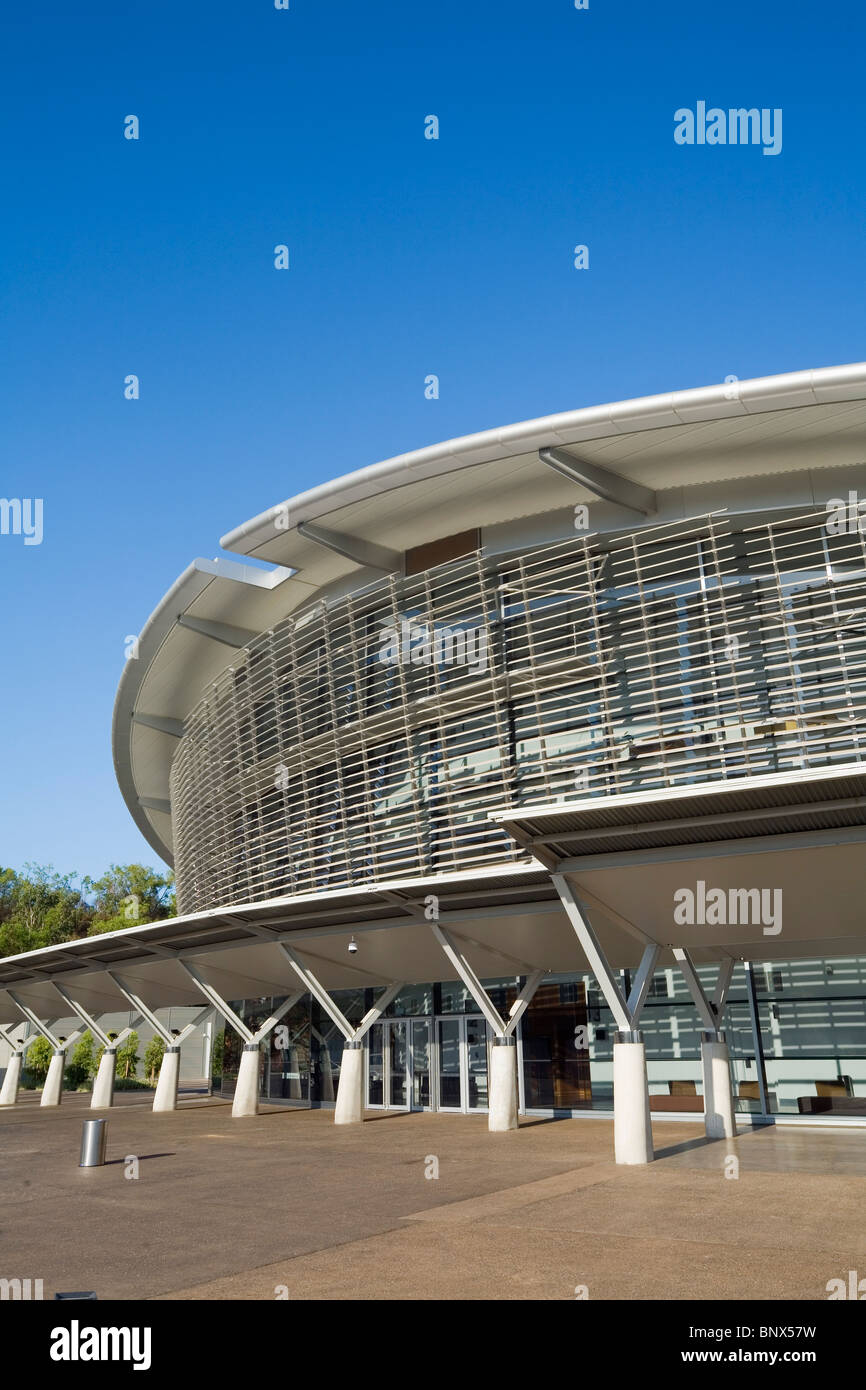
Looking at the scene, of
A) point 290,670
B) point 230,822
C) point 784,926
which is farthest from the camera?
point 230,822

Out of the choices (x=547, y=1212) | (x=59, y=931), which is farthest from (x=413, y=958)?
(x=59, y=931)

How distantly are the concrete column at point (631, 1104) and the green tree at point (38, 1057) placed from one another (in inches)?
1602

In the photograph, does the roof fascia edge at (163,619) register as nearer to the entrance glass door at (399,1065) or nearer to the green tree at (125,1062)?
the entrance glass door at (399,1065)

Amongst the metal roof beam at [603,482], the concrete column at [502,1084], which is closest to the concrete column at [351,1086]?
the concrete column at [502,1084]

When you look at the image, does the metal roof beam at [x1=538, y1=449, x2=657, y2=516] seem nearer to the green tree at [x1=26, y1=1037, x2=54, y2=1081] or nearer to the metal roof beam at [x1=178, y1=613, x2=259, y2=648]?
the metal roof beam at [x1=178, y1=613, x2=259, y2=648]

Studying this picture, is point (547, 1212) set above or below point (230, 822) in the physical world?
below

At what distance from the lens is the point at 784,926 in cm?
1603

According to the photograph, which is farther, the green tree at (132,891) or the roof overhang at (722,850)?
the green tree at (132,891)

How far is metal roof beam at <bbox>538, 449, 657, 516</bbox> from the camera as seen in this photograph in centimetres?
1872

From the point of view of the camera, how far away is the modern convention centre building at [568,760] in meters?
15.1

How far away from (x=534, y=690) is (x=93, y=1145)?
1077 centimetres
